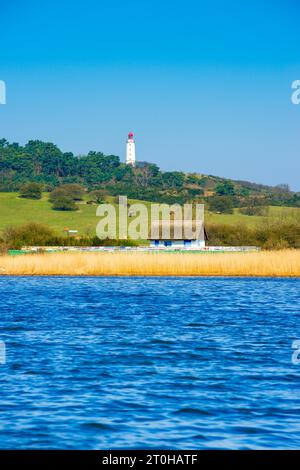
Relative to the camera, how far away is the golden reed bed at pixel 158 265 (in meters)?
46.3

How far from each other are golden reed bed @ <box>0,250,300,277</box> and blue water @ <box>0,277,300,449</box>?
13.9 meters

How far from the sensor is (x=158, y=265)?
46781 mm

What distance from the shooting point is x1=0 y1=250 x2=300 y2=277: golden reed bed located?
46344 mm

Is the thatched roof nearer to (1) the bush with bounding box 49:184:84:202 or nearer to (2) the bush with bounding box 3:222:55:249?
(2) the bush with bounding box 3:222:55:249

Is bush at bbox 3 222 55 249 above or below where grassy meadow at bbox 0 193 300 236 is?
below

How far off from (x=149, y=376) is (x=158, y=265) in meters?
29.9

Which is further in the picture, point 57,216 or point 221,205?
point 221,205

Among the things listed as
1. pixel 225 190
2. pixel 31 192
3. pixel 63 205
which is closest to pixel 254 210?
pixel 63 205

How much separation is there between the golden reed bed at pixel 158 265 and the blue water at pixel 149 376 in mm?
13871

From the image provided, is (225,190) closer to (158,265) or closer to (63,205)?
(63,205)

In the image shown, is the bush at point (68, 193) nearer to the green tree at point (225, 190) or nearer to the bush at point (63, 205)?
the bush at point (63, 205)

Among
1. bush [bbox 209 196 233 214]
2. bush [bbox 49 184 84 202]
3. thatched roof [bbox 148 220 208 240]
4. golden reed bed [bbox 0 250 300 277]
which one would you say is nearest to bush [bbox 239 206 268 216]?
bush [bbox 209 196 233 214]

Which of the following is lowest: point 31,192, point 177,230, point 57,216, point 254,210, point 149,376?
point 149,376

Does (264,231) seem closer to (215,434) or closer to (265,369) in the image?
(265,369)
